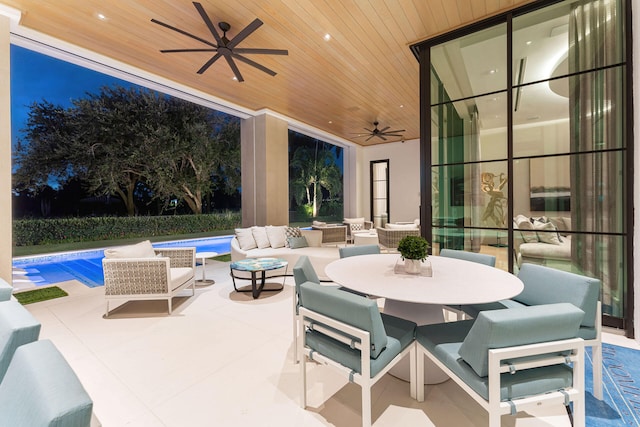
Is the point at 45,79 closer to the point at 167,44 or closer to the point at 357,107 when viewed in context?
the point at 167,44

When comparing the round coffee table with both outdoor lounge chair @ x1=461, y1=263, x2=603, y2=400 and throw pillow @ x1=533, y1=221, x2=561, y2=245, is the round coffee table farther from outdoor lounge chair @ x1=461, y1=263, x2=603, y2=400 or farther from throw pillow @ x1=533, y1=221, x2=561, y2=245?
throw pillow @ x1=533, y1=221, x2=561, y2=245

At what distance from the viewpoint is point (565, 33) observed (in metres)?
2.80

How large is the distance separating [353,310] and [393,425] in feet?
2.45

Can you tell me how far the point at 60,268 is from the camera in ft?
18.3

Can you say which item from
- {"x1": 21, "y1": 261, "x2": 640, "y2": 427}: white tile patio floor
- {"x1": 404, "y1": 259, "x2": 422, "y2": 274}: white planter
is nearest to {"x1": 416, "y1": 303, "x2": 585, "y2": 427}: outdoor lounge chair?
{"x1": 21, "y1": 261, "x2": 640, "y2": 427}: white tile patio floor

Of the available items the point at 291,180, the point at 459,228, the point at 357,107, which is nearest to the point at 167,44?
the point at 357,107

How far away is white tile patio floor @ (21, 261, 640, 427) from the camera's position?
5.13 feet

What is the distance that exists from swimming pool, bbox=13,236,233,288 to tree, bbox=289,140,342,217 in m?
3.57

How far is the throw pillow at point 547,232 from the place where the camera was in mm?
2857

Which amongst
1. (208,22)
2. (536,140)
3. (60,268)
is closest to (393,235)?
(536,140)

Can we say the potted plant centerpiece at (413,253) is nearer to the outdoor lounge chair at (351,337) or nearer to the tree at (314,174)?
the outdoor lounge chair at (351,337)

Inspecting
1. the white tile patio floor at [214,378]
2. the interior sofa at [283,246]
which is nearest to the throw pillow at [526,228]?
the white tile patio floor at [214,378]

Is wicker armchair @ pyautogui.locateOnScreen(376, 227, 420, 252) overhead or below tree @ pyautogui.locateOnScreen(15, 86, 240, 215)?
below

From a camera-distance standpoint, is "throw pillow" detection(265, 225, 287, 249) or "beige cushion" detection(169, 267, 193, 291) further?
"throw pillow" detection(265, 225, 287, 249)
